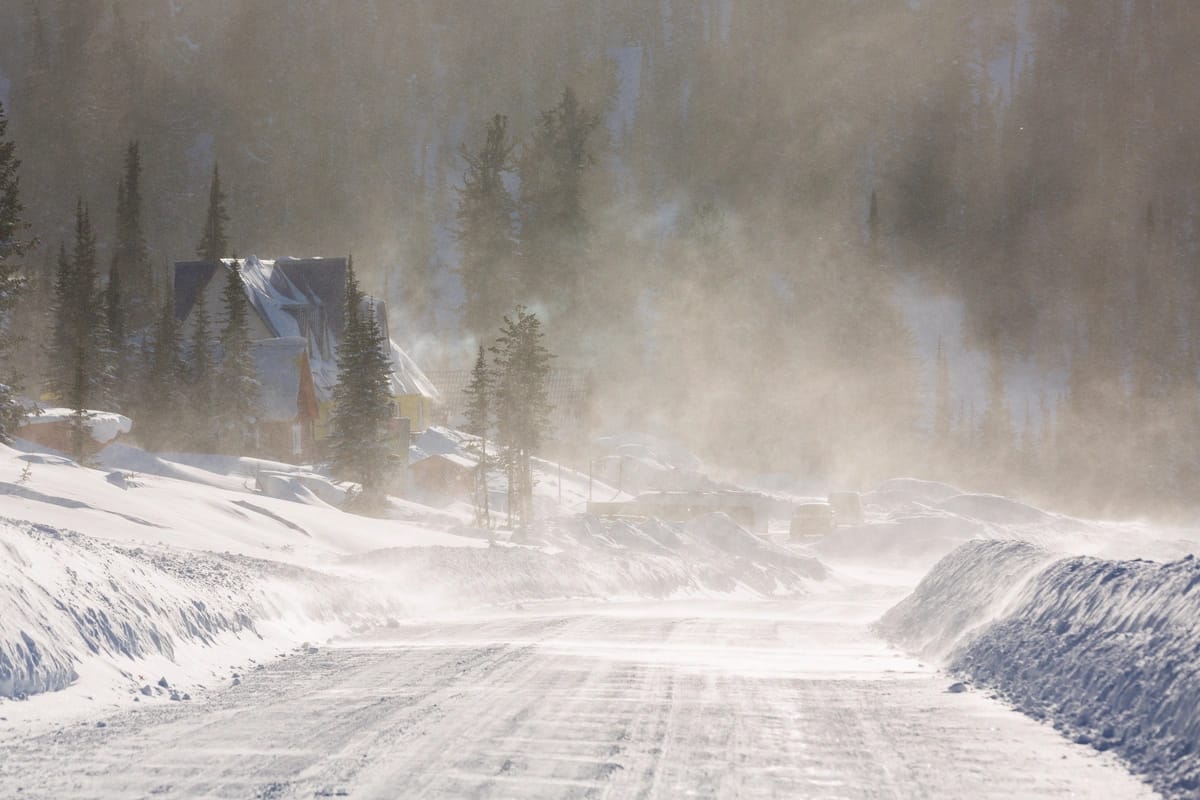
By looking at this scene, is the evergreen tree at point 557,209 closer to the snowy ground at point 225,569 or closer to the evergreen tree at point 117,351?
the evergreen tree at point 117,351

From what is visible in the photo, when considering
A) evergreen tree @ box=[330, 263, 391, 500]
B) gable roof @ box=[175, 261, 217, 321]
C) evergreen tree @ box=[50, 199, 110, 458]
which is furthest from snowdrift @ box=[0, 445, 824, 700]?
gable roof @ box=[175, 261, 217, 321]

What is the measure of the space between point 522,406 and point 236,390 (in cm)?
1159

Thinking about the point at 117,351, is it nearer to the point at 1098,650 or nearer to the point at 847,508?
the point at 847,508

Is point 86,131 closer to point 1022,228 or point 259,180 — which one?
point 259,180

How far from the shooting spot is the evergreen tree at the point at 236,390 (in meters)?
47.4

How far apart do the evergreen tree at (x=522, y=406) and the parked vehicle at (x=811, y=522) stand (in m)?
15.1

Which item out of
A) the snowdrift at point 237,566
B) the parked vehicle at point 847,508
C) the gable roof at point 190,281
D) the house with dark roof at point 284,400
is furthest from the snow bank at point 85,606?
the parked vehicle at point 847,508

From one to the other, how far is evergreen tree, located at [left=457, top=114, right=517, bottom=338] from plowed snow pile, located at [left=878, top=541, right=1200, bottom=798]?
9113cm

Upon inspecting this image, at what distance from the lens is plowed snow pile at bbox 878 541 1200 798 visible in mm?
7195

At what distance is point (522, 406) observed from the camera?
48.7m

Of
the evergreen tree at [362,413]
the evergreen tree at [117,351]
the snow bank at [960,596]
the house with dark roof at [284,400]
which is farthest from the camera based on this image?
the house with dark roof at [284,400]


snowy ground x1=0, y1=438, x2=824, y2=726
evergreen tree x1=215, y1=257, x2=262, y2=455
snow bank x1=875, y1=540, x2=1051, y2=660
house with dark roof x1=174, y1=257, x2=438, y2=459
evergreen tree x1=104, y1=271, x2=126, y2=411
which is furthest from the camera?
house with dark roof x1=174, y1=257, x2=438, y2=459

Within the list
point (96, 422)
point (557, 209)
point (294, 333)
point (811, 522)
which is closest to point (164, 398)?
point (96, 422)

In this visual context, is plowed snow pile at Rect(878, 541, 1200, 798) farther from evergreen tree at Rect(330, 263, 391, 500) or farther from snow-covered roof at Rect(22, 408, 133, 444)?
evergreen tree at Rect(330, 263, 391, 500)
